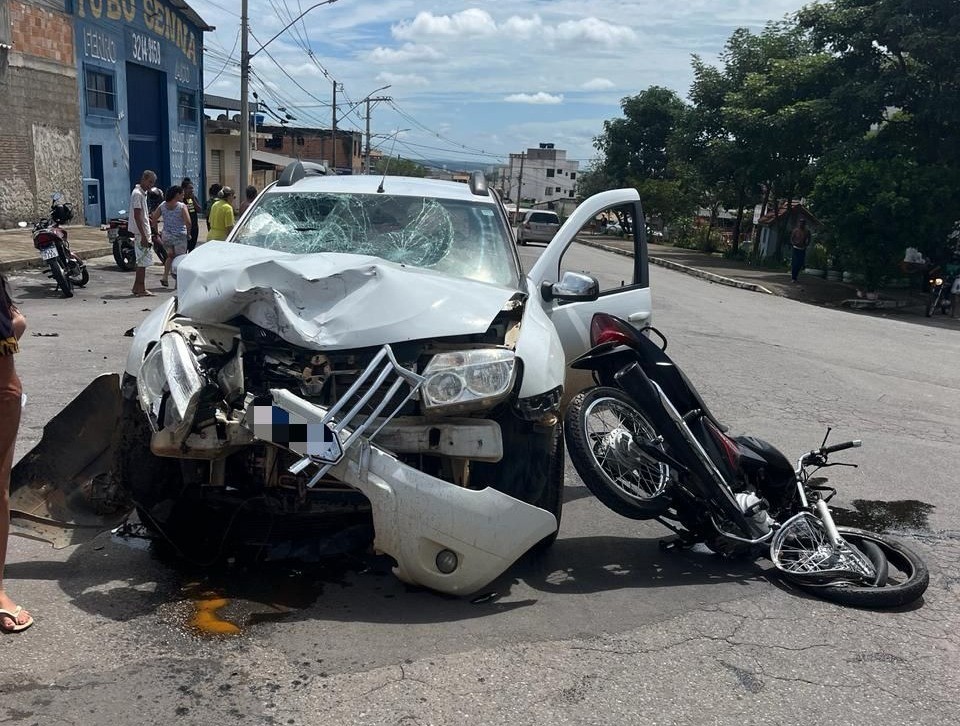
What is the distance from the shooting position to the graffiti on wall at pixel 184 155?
102 ft

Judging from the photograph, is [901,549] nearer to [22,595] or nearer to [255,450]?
[255,450]

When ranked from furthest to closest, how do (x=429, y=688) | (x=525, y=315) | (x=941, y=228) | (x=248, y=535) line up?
(x=941, y=228)
(x=525, y=315)
(x=248, y=535)
(x=429, y=688)

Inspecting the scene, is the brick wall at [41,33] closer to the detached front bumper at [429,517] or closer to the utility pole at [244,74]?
the utility pole at [244,74]

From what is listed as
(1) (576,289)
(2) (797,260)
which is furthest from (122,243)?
(2) (797,260)

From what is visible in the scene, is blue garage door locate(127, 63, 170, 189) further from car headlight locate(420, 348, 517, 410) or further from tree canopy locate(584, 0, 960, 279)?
car headlight locate(420, 348, 517, 410)

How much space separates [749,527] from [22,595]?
3.34 m

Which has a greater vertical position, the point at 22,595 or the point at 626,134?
the point at 626,134

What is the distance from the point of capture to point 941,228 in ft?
65.7

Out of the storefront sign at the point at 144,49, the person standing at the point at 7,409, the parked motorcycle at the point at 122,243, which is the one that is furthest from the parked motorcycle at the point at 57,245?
the storefront sign at the point at 144,49

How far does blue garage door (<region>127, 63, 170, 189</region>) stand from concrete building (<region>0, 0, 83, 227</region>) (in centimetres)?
526

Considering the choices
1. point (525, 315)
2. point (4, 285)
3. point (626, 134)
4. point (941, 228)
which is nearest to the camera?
point (4, 285)

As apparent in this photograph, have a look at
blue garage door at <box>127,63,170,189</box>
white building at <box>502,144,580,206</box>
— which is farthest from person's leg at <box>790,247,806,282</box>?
white building at <box>502,144,580,206</box>

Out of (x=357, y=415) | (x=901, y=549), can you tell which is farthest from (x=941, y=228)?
(x=357, y=415)

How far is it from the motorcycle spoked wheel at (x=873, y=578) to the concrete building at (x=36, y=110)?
2088cm
